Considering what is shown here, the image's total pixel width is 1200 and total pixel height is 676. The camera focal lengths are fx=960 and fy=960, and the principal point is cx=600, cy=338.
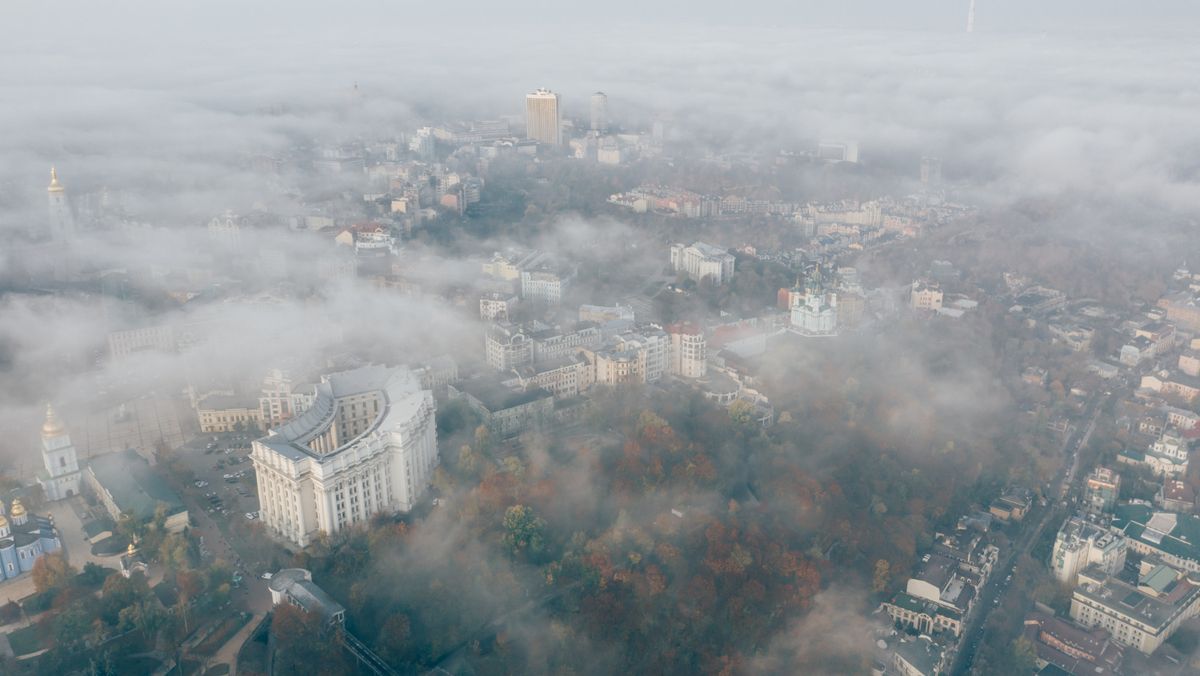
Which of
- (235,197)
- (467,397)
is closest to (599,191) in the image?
(235,197)

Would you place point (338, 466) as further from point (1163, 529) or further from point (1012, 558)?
point (1163, 529)

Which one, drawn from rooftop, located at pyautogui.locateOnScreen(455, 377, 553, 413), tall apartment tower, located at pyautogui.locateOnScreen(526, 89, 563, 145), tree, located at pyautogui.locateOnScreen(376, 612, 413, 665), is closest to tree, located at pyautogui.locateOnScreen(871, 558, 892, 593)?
tree, located at pyautogui.locateOnScreen(376, 612, 413, 665)

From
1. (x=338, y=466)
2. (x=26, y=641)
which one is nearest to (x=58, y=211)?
(x=338, y=466)

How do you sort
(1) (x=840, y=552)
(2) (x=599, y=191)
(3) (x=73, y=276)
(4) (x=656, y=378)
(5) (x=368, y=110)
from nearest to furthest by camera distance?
(1) (x=840, y=552) → (4) (x=656, y=378) → (3) (x=73, y=276) → (2) (x=599, y=191) → (5) (x=368, y=110)

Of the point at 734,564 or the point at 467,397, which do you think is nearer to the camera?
the point at 734,564

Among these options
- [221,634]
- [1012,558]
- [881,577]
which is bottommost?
[1012,558]

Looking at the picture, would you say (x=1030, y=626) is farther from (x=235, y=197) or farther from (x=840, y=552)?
(x=235, y=197)

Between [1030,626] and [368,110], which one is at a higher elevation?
[368,110]
